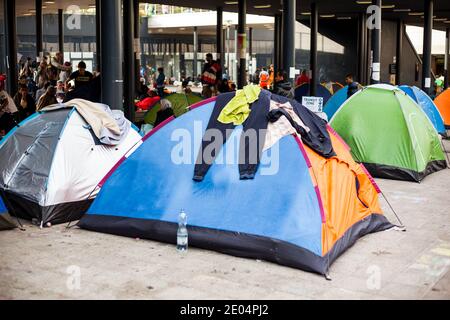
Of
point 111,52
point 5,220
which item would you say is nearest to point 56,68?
point 111,52

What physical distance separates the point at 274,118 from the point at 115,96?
4.25m

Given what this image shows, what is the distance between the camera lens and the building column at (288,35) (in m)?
15.9

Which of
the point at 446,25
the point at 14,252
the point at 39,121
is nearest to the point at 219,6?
the point at 446,25

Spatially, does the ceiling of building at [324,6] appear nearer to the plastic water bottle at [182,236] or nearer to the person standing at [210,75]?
the person standing at [210,75]

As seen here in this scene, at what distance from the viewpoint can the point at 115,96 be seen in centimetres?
1102

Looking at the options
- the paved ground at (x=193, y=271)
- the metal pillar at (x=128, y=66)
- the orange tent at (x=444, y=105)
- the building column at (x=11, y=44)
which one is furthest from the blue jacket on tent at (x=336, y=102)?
the building column at (x=11, y=44)

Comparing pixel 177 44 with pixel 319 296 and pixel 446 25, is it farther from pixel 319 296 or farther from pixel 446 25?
pixel 319 296

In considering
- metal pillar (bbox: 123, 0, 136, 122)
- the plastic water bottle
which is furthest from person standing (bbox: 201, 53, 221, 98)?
the plastic water bottle

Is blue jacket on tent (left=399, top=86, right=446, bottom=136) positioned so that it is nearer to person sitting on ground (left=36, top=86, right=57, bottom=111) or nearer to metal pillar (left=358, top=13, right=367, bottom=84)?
person sitting on ground (left=36, top=86, right=57, bottom=111)

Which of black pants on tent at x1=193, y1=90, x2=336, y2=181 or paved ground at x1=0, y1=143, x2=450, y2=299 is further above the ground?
black pants on tent at x1=193, y1=90, x2=336, y2=181

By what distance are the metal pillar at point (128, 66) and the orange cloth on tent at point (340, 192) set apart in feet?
33.7

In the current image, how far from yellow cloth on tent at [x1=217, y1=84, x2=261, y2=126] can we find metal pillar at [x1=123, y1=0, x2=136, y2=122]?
10059 millimetres

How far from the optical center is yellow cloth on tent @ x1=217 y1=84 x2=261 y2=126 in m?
7.75

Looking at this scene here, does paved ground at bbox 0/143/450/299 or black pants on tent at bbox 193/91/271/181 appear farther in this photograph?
black pants on tent at bbox 193/91/271/181
